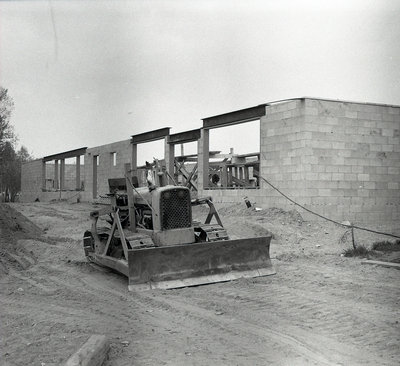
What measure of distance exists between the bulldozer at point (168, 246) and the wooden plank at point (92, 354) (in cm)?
250

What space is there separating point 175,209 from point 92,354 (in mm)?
3973

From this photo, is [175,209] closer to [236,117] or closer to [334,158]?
[334,158]

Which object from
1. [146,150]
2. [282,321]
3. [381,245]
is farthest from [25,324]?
[146,150]

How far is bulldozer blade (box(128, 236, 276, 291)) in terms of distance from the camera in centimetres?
689

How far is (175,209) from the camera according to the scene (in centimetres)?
773

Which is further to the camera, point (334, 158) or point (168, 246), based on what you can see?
point (334, 158)

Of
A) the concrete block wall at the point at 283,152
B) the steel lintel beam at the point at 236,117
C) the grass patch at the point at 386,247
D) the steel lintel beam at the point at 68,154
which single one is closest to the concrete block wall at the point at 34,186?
the steel lintel beam at the point at 68,154

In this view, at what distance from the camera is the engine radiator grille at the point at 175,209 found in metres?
7.63

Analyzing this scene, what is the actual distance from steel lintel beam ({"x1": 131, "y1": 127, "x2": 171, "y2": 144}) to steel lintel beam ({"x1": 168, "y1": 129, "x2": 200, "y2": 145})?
49cm

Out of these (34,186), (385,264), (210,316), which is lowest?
(210,316)

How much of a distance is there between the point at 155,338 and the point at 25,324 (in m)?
1.58

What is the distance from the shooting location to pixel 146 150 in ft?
82.1

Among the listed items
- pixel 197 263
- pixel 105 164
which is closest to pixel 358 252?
pixel 197 263

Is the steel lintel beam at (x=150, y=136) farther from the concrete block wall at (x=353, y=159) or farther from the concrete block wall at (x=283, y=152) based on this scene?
the concrete block wall at (x=353, y=159)
